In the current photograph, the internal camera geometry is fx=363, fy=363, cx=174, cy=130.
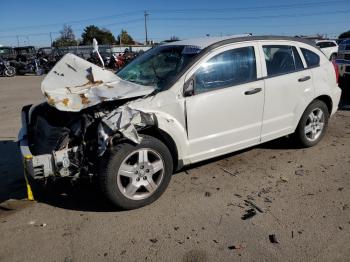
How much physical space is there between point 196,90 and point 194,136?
1.73ft

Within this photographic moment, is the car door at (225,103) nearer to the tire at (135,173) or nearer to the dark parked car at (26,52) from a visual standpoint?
the tire at (135,173)

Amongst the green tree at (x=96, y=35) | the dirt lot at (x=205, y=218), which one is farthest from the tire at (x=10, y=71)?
the green tree at (x=96, y=35)

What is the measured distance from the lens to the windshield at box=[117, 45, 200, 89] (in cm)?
427

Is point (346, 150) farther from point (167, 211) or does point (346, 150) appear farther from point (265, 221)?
point (167, 211)

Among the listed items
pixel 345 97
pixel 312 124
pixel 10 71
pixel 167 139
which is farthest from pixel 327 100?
pixel 10 71

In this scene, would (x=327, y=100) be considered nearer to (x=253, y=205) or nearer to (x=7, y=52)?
(x=253, y=205)

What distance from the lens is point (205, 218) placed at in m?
3.66

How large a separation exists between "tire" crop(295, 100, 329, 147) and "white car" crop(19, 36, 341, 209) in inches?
2.5

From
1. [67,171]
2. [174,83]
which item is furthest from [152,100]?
[67,171]

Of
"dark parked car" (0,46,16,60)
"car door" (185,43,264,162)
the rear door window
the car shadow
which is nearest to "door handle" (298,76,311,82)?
the rear door window

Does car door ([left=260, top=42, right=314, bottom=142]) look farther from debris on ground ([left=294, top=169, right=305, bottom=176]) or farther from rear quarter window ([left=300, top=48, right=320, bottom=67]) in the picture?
debris on ground ([left=294, top=169, right=305, bottom=176])

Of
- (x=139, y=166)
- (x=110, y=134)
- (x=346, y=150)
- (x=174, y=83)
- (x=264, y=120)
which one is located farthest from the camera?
(x=346, y=150)

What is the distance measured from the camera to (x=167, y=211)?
383 cm

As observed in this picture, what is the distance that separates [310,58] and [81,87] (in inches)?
132
